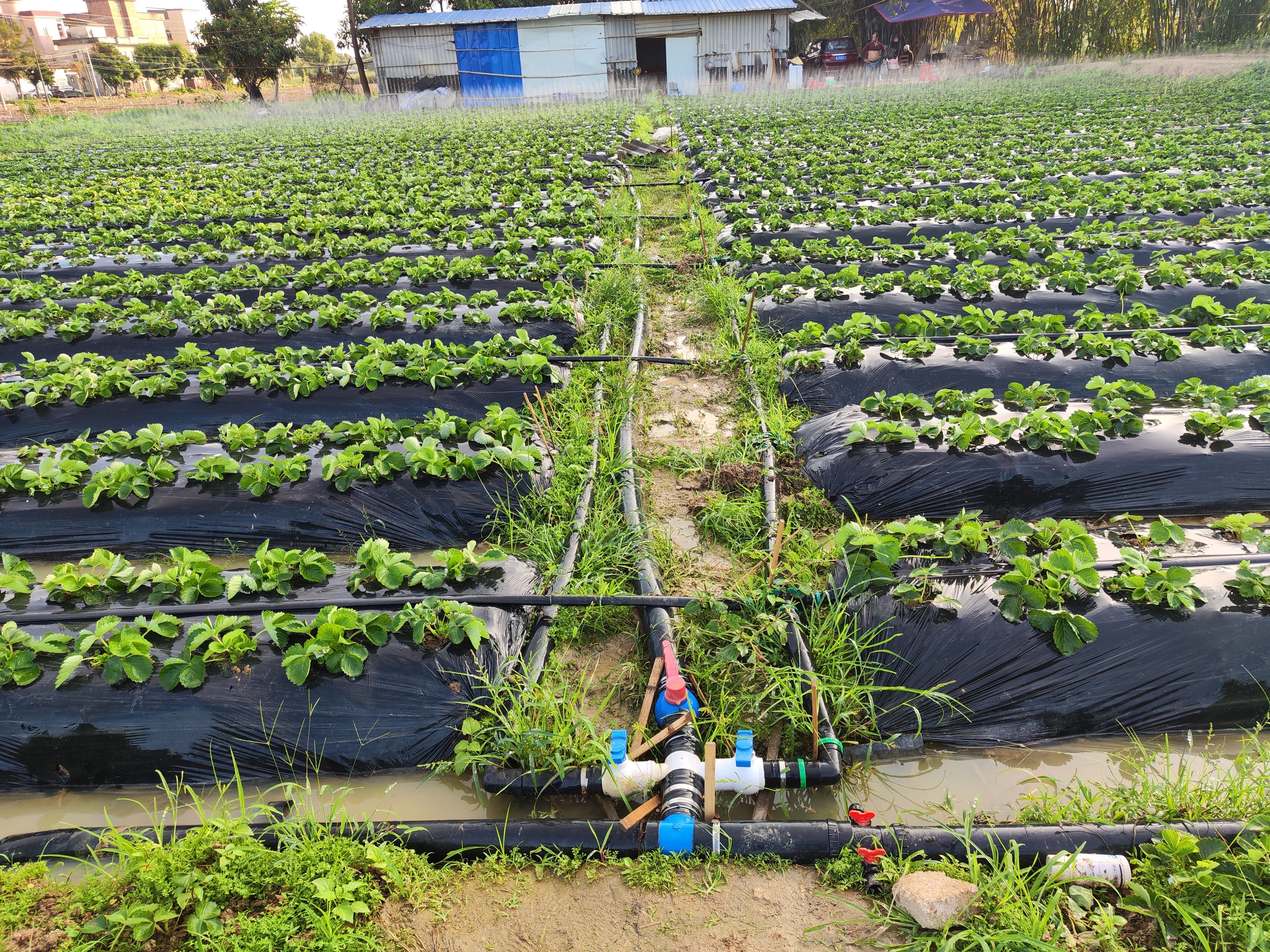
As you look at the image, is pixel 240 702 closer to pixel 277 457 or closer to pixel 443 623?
pixel 443 623

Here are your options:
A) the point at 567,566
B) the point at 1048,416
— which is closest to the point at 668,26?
the point at 1048,416

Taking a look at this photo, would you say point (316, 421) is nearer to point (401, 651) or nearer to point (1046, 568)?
point (401, 651)

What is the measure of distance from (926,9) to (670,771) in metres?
44.0

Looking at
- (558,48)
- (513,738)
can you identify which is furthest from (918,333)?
(558,48)

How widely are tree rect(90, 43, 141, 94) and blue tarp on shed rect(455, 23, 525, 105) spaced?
74.6 feet

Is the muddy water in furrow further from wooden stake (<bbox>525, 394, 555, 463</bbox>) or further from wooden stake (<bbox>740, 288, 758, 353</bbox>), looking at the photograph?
wooden stake (<bbox>740, 288, 758, 353</bbox>)

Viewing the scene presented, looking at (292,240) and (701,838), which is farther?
(292,240)

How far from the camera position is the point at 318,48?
244 feet

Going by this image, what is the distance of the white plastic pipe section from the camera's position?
270 centimetres

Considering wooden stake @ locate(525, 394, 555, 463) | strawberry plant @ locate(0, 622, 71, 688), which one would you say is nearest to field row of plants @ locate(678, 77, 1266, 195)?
wooden stake @ locate(525, 394, 555, 463)

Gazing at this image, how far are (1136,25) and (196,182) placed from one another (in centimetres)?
4082

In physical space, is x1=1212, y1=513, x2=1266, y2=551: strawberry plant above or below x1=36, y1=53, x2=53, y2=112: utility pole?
below

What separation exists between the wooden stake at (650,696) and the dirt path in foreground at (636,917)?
1.86 ft

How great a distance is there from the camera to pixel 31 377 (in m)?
5.86
